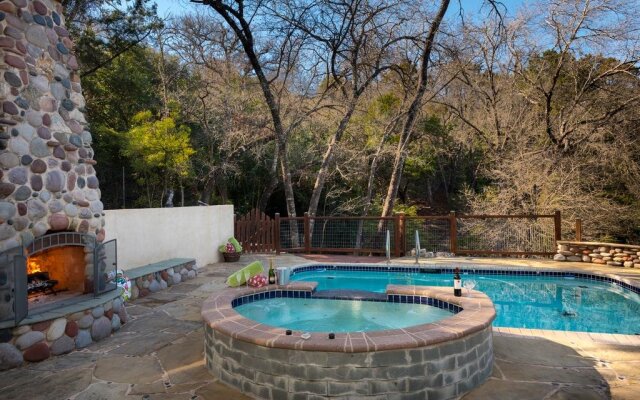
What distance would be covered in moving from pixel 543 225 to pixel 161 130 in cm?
1060

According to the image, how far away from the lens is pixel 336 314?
16.4 feet

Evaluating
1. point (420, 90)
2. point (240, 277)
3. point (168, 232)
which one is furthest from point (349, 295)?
point (420, 90)

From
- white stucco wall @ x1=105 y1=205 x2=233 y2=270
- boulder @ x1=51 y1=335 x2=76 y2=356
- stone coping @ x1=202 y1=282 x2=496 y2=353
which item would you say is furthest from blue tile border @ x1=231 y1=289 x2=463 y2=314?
white stucco wall @ x1=105 y1=205 x2=233 y2=270

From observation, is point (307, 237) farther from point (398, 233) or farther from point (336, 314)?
point (336, 314)

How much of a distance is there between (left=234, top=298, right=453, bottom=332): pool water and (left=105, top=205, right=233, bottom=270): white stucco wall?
3.03 m

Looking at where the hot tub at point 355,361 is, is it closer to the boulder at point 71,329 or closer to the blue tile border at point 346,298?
the blue tile border at point 346,298

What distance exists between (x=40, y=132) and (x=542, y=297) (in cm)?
739

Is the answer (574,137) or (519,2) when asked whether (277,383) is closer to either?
(574,137)

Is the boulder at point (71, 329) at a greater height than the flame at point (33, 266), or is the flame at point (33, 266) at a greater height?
the flame at point (33, 266)

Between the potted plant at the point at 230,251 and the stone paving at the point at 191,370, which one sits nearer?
the stone paving at the point at 191,370

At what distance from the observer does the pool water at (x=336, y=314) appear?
179 inches

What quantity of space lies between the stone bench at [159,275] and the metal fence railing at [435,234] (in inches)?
132

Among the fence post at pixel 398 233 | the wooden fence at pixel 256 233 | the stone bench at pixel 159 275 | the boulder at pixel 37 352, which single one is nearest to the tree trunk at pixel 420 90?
the fence post at pixel 398 233

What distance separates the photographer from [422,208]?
1984 cm
